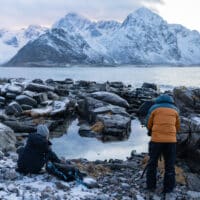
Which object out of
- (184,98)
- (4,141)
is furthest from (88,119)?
(4,141)

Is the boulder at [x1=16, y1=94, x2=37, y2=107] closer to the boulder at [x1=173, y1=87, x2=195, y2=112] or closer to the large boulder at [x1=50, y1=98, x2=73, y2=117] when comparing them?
the large boulder at [x1=50, y1=98, x2=73, y2=117]

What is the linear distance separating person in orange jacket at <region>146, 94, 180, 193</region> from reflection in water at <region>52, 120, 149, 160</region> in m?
5.49

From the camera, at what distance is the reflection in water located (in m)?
16.2

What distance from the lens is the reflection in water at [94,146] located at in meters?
16.2

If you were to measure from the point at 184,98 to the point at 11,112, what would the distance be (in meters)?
10.8

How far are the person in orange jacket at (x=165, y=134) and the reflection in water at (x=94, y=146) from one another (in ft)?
18.0

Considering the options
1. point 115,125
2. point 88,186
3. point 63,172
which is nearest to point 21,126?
point 115,125

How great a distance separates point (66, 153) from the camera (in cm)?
1634

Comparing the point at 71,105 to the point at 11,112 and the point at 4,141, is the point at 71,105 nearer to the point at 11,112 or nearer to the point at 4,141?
Result: the point at 11,112

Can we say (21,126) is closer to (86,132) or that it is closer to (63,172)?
(86,132)

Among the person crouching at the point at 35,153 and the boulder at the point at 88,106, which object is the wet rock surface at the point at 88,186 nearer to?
the person crouching at the point at 35,153

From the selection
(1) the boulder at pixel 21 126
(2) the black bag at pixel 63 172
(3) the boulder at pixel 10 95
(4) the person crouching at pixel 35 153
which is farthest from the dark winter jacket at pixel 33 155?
(3) the boulder at pixel 10 95

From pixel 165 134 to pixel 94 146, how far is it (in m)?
7.91

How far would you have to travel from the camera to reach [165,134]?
1027cm
